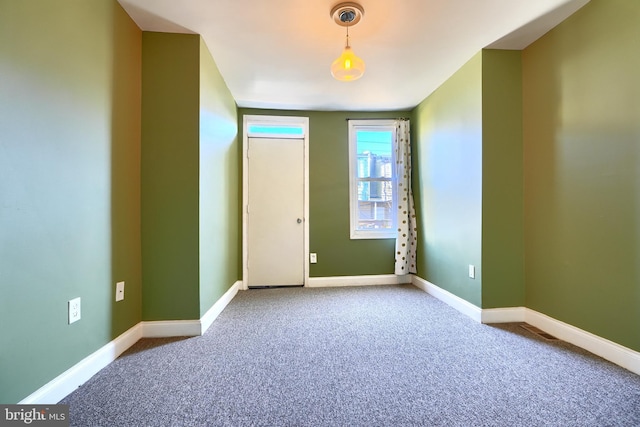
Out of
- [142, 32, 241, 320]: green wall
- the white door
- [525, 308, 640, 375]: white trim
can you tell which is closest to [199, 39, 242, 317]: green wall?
[142, 32, 241, 320]: green wall

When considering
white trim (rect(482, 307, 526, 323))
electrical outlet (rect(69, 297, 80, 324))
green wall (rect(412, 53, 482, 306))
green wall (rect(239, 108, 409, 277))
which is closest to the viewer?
electrical outlet (rect(69, 297, 80, 324))

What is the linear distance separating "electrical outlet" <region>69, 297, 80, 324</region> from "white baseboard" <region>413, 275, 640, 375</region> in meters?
2.80

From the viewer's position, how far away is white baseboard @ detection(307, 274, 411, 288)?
3509mm

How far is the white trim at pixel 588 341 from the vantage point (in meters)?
1.54

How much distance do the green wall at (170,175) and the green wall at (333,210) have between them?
5.56 ft

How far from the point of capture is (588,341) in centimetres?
177

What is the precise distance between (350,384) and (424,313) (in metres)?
1.37

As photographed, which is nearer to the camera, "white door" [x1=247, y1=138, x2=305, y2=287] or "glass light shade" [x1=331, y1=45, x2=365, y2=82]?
"glass light shade" [x1=331, y1=45, x2=365, y2=82]

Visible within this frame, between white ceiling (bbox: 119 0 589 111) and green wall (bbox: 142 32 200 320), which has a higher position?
white ceiling (bbox: 119 0 589 111)

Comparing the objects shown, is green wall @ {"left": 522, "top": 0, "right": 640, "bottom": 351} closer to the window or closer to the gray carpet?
the gray carpet

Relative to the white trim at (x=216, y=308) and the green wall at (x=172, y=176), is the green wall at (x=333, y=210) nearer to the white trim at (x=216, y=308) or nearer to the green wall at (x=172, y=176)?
the white trim at (x=216, y=308)

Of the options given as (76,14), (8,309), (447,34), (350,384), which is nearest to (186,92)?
(76,14)

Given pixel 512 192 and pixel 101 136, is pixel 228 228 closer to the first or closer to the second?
pixel 101 136

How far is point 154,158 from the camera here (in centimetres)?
198
